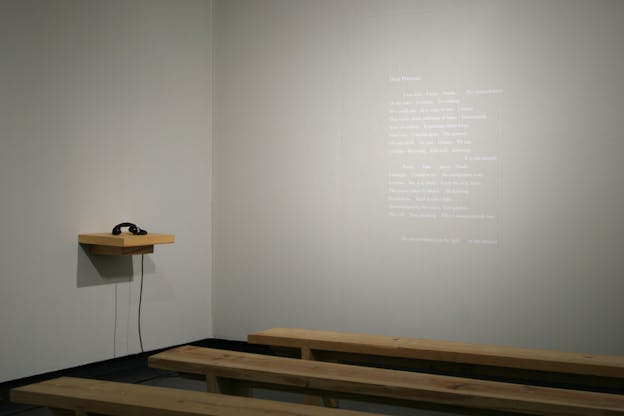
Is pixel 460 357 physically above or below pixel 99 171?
below

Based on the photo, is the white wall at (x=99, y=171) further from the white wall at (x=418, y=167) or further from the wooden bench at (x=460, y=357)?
the wooden bench at (x=460, y=357)

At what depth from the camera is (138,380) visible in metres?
4.42

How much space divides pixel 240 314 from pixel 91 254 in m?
1.32

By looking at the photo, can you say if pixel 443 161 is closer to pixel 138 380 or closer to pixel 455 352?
pixel 455 352

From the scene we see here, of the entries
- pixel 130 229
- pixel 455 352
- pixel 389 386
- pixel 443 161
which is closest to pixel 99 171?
pixel 130 229

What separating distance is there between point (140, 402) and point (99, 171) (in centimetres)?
275

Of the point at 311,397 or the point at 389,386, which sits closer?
the point at 389,386

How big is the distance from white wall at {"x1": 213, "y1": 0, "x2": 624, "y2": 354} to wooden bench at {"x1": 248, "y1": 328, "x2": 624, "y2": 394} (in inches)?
57.1

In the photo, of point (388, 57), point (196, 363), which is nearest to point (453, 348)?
point (196, 363)

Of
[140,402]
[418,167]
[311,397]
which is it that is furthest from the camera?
[418,167]

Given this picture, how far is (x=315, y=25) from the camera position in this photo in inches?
203

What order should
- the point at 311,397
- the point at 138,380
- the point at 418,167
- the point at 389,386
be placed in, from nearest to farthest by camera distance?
the point at 389,386 → the point at 311,397 → the point at 138,380 → the point at 418,167

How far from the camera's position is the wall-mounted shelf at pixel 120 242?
4266 millimetres

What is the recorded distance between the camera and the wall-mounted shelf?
4266 mm
